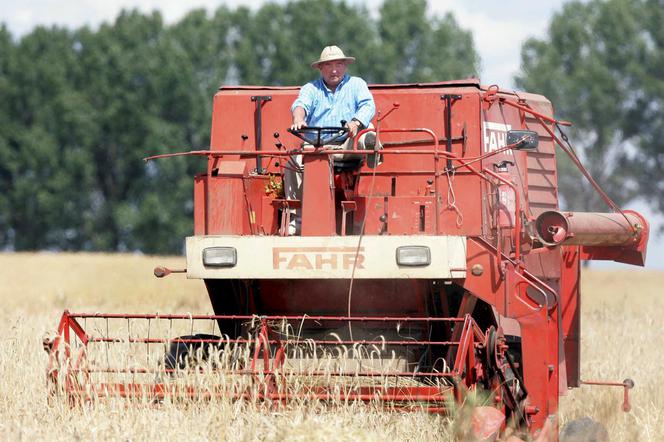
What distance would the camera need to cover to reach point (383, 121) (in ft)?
35.1

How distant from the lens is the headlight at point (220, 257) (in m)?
9.21

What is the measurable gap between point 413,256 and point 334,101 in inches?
65.0

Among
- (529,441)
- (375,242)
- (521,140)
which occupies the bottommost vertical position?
(529,441)

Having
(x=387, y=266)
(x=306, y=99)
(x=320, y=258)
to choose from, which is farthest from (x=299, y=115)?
(x=387, y=266)

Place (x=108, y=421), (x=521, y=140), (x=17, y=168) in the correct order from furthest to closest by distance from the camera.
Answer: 1. (x=17, y=168)
2. (x=521, y=140)
3. (x=108, y=421)

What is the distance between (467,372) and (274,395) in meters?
1.34

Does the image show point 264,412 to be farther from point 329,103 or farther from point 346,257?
point 329,103

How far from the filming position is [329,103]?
10102 millimetres

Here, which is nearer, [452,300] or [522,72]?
[452,300]

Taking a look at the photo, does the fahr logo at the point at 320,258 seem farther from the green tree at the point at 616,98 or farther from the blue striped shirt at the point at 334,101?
the green tree at the point at 616,98

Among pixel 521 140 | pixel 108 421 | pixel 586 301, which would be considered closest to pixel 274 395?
pixel 108 421

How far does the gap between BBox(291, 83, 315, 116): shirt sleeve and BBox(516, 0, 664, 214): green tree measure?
45267mm

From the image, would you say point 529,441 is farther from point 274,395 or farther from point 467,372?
point 274,395

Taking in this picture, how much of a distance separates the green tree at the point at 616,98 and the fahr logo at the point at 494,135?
44005 mm
